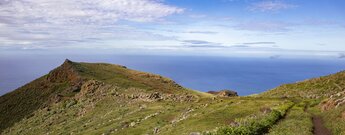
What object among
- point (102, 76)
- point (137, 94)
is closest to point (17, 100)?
point (102, 76)

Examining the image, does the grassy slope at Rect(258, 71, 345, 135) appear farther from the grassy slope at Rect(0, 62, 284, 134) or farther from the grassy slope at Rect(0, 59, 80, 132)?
the grassy slope at Rect(0, 59, 80, 132)

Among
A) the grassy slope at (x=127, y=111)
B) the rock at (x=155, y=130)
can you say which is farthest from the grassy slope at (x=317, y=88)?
the rock at (x=155, y=130)

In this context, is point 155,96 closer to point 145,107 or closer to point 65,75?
point 145,107

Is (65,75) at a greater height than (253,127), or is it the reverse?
(253,127)

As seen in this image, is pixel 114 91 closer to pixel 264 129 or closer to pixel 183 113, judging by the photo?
pixel 183 113

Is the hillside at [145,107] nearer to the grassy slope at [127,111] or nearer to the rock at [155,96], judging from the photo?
the grassy slope at [127,111]

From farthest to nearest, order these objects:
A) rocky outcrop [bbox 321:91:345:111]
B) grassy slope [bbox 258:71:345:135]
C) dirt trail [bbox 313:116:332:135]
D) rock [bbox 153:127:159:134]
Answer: rock [bbox 153:127:159:134] → rocky outcrop [bbox 321:91:345:111] → grassy slope [bbox 258:71:345:135] → dirt trail [bbox 313:116:332:135]

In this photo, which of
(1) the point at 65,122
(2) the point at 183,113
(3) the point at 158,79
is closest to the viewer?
(2) the point at 183,113

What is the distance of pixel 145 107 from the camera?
202 feet

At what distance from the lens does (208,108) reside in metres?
52.9

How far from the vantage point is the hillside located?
37375 mm

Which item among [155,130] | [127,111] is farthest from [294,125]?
[127,111]

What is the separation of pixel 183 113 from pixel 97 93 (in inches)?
1371

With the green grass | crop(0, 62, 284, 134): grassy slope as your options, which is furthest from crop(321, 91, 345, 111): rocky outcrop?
crop(0, 62, 284, 134): grassy slope
